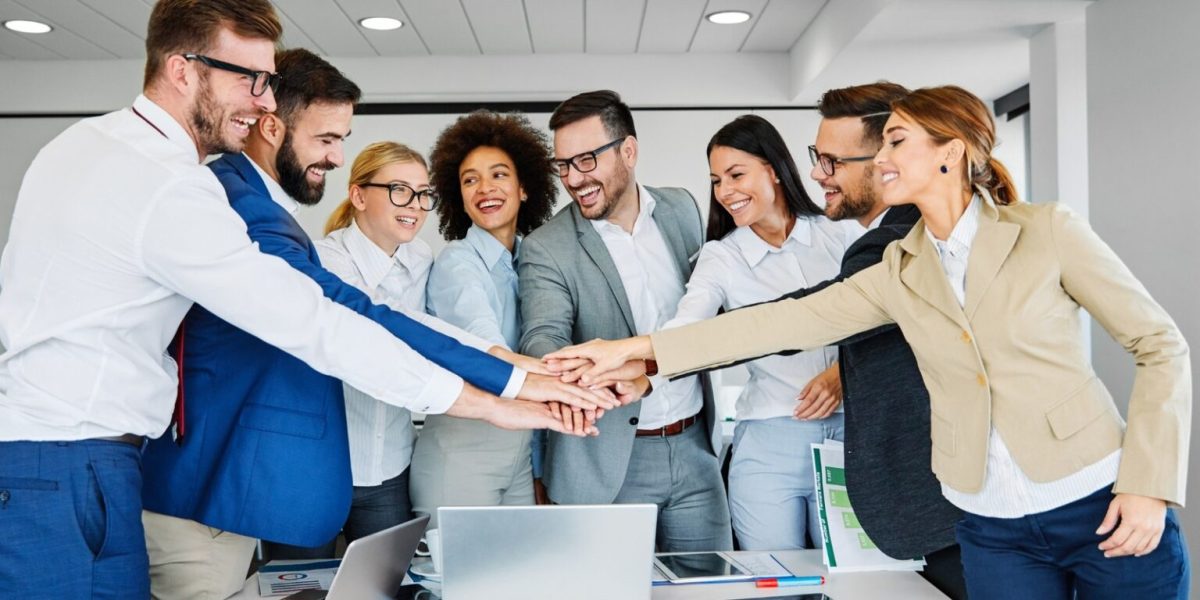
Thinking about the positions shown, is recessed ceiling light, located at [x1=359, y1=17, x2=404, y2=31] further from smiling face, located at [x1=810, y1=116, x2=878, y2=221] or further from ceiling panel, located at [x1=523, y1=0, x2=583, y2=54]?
smiling face, located at [x1=810, y1=116, x2=878, y2=221]

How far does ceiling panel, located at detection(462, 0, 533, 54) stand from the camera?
15.5 ft

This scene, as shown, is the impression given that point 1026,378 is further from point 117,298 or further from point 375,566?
point 117,298

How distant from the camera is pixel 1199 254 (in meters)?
3.11

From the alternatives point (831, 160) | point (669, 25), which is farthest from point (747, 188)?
point (669, 25)

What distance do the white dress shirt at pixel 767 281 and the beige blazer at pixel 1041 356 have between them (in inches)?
25.0

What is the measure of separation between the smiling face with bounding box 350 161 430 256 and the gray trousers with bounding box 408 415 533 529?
1.77ft

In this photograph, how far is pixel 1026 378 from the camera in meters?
1.67

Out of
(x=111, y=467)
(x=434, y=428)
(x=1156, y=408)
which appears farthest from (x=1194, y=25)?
(x=111, y=467)

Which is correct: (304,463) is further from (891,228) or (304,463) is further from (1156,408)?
(1156,408)

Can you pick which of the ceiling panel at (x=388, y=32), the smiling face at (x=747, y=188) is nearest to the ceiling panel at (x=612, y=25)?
the ceiling panel at (x=388, y=32)

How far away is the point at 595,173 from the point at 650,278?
13.2 inches

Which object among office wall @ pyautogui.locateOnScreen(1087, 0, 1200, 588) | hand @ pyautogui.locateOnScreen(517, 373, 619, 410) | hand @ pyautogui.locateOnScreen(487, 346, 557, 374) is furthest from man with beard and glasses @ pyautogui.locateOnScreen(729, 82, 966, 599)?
office wall @ pyautogui.locateOnScreen(1087, 0, 1200, 588)

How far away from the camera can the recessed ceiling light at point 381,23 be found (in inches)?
194

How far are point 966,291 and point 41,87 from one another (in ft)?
18.9
